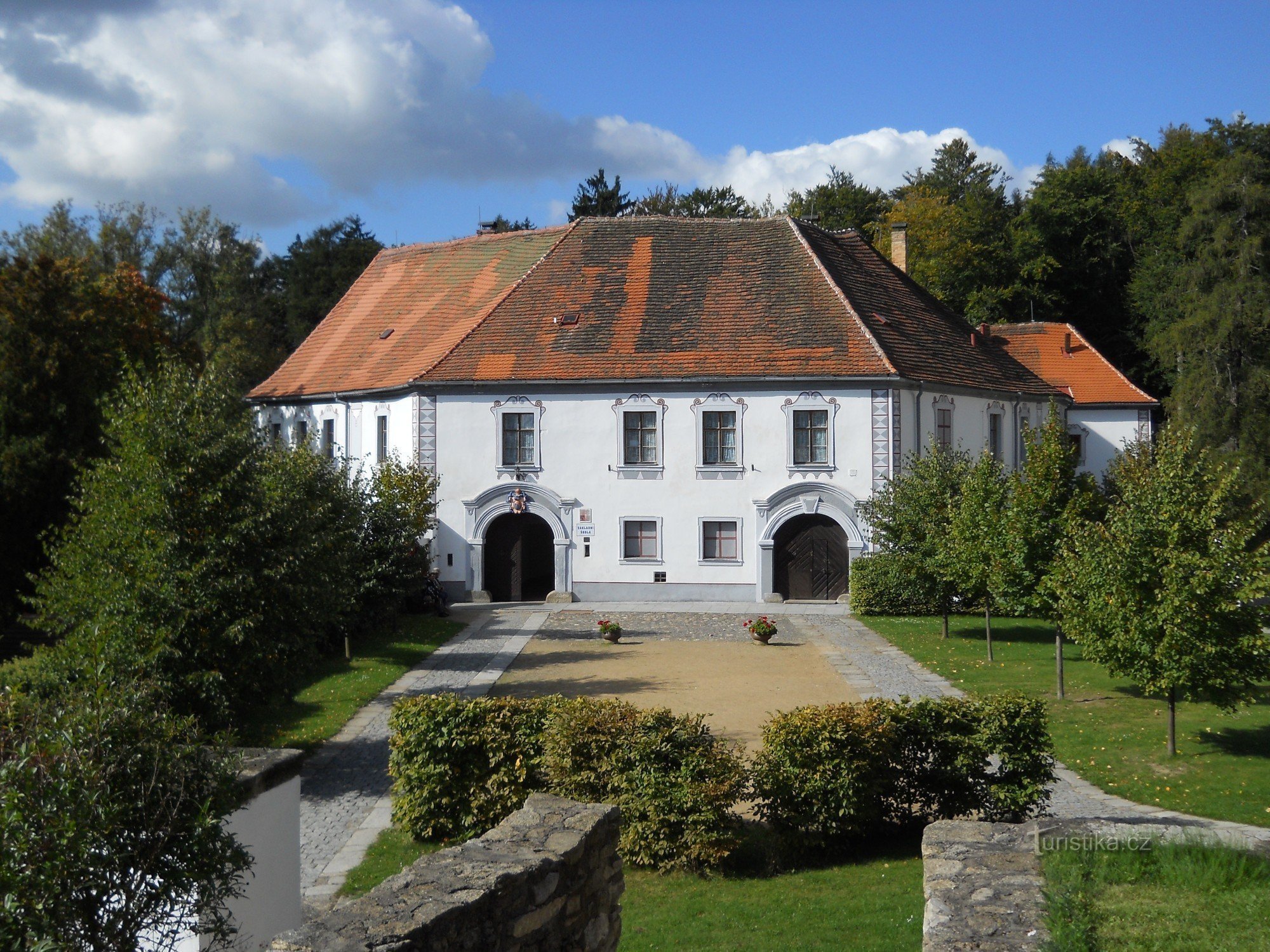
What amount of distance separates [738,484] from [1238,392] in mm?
24125

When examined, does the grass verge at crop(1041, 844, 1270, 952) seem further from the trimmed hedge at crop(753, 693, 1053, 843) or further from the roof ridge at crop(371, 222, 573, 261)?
the roof ridge at crop(371, 222, 573, 261)

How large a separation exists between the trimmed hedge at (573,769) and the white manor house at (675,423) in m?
18.3

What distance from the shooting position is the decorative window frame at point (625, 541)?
3089cm

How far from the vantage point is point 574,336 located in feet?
105

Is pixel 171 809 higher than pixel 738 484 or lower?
lower

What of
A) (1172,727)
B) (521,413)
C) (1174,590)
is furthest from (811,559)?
(1174,590)

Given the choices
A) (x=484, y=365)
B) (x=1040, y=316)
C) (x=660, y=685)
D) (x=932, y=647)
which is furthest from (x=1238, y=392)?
(x=660, y=685)

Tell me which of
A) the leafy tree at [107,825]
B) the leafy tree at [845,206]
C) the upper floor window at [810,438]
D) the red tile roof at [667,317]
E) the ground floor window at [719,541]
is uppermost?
the leafy tree at [845,206]

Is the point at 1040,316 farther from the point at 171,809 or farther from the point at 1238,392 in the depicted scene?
the point at 171,809

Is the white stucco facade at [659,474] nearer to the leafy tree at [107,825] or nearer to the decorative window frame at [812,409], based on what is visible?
the decorative window frame at [812,409]

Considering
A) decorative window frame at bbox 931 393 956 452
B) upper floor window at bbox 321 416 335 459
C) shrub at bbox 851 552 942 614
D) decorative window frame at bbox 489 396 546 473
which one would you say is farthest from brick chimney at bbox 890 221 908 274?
upper floor window at bbox 321 416 335 459

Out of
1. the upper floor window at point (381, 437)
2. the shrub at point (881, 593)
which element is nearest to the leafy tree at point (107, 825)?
the shrub at point (881, 593)

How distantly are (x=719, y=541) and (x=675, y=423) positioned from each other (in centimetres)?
356

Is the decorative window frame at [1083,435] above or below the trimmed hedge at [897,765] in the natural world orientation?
above
